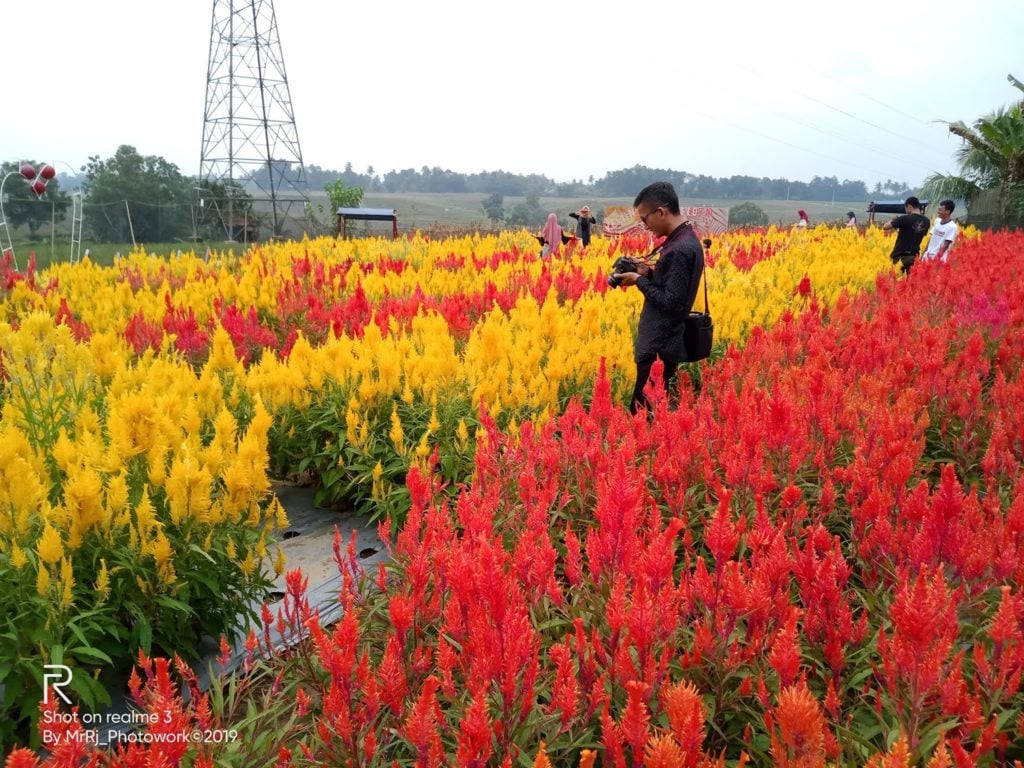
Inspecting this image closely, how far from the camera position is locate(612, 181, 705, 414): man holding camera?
12.6 ft

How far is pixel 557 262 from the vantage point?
934 centimetres

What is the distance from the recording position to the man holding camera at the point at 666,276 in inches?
151

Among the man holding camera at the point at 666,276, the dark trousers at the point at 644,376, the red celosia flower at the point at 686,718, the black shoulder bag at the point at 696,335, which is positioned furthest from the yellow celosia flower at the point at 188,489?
the black shoulder bag at the point at 696,335

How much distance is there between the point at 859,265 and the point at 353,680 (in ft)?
31.8

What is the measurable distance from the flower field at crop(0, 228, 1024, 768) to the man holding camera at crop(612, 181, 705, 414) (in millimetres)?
368

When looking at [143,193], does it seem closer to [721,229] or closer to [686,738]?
[721,229]

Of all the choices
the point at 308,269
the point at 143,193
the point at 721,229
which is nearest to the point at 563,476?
the point at 308,269

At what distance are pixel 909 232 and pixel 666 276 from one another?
294 inches

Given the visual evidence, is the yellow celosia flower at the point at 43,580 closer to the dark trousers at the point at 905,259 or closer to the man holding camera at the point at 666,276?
the man holding camera at the point at 666,276

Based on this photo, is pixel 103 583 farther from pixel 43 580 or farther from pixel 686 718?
pixel 686 718

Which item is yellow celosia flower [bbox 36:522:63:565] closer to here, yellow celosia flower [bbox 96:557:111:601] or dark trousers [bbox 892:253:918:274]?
yellow celosia flower [bbox 96:557:111:601]

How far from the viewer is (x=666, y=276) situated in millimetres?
3924

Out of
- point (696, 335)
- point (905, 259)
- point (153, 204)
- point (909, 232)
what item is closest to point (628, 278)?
point (696, 335)

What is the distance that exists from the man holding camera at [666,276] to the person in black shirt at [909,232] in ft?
23.0
